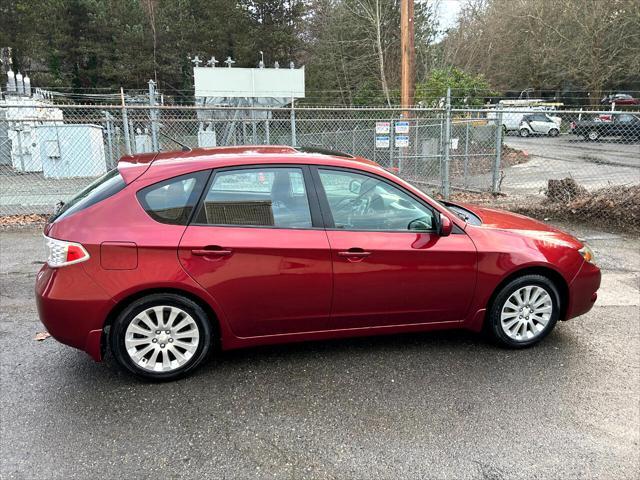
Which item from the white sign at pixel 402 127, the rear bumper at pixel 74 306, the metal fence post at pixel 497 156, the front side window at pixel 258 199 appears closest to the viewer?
the rear bumper at pixel 74 306

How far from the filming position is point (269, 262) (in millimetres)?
3438

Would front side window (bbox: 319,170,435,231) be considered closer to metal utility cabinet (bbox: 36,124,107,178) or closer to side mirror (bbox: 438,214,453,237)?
side mirror (bbox: 438,214,453,237)

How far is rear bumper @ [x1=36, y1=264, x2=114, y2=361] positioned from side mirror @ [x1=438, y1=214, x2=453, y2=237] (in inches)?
91.5

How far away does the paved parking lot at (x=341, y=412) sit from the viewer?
2.73 metres

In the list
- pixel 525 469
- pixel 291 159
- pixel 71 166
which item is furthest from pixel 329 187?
pixel 71 166

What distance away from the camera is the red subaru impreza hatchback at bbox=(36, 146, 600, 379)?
3281mm

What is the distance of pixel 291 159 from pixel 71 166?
13475 millimetres

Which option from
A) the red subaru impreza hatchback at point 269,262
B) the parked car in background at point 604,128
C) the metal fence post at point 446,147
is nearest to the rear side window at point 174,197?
the red subaru impreza hatchback at point 269,262

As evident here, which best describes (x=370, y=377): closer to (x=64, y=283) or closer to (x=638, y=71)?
(x=64, y=283)

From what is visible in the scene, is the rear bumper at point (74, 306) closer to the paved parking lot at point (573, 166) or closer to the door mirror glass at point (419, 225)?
the door mirror glass at point (419, 225)

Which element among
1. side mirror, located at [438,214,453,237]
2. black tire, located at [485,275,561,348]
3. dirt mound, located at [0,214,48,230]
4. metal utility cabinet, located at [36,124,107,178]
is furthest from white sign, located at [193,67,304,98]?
black tire, located at [485,275,561,348]

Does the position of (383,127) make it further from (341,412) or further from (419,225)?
(341,412)

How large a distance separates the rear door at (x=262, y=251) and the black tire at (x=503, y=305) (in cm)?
135

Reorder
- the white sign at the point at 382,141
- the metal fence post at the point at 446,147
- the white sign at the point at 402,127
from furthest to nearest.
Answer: the white sign at the point at 382,141, the white sign at the point at 402,127, the metal fence post at the point at 446,147
